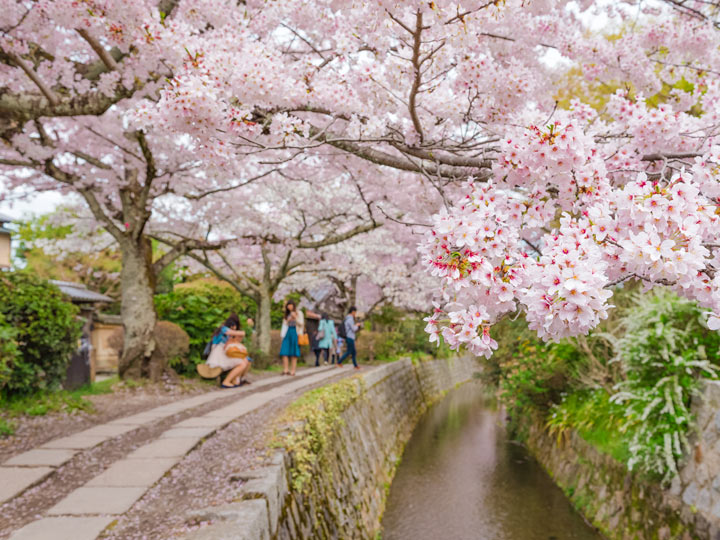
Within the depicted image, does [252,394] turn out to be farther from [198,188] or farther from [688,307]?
[688,307]

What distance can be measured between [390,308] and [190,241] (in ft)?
32.4

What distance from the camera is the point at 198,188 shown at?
33.9 ft

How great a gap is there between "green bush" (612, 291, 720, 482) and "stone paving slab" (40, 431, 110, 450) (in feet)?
16.6

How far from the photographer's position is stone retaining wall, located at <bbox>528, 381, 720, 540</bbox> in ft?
14.2

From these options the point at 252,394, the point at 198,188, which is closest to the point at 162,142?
the point at 198,188

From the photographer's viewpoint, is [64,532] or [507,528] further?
[507,528]

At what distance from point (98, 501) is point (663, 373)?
5191 mm

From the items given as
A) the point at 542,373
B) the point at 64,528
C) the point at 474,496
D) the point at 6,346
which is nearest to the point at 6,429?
the point at 6,346

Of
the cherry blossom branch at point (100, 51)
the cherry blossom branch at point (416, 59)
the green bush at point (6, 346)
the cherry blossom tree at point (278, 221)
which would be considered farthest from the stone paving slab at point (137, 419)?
the cherry blossom branch at point (416, 59)

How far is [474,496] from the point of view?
25.6ft

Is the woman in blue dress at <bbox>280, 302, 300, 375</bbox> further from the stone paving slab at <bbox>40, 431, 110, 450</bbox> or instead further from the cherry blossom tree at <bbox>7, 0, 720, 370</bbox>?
the stone paving slab at <bbox>40, 431, 110, 450</bbox>

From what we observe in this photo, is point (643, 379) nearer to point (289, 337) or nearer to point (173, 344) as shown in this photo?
point (289, 337)

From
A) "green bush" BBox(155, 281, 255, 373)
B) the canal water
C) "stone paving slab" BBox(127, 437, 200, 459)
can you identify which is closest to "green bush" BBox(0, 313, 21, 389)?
"stone paving slab" BBox(127, 437, 200, 459)

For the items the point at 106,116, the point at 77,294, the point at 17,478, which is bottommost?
the point at 17,478
